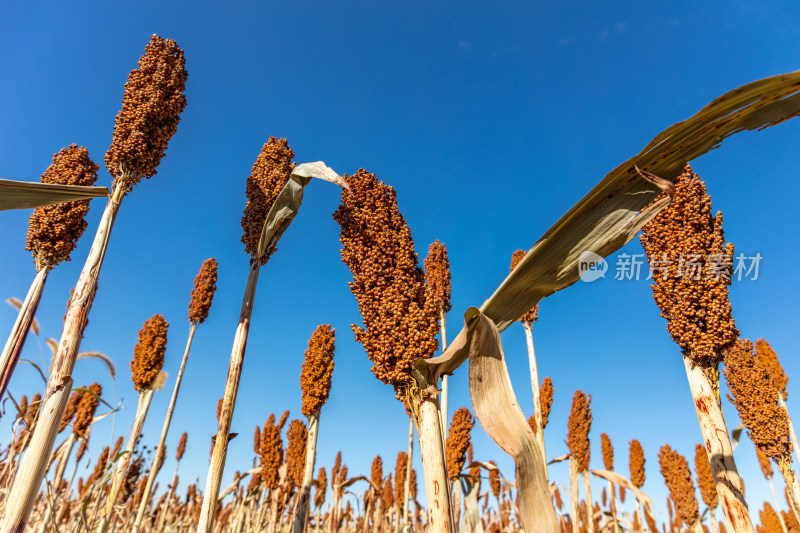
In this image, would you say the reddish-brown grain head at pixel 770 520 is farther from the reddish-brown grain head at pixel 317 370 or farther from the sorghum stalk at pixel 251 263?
the sorghum stalk at pixel 251 263

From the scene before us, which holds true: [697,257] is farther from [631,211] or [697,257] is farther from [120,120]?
[120,120]

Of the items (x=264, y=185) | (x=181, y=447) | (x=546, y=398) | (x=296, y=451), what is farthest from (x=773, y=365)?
(x=181, y=447)

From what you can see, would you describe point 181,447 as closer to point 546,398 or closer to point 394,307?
point 546,398

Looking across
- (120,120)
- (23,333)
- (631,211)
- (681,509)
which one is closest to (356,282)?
(631,211)

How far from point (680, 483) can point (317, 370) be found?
16311 millimetres

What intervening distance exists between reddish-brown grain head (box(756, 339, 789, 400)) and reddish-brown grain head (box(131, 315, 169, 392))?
16.2 m

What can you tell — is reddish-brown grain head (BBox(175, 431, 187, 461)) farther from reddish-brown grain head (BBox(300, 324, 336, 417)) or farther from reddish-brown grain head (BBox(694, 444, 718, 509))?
reddish-brown grain head (BBox(694, 444, 718, 509))

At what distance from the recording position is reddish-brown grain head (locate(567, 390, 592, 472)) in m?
11.9

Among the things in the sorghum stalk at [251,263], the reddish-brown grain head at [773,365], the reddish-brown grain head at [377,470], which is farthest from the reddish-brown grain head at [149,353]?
the reddish-brown grain head at [773,365]

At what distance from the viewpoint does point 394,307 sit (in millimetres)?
2814

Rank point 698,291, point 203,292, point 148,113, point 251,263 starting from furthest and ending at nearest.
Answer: point 203,292 < point 698,291 < point 251,263 < point 148,113

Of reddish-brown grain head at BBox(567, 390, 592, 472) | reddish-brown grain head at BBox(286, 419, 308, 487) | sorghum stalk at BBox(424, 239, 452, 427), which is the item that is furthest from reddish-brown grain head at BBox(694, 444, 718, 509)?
reddish-brown grain head at BBox(286, 419, 308, 487)

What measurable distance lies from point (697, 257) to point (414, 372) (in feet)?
12.3

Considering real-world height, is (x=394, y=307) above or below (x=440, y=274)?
below
